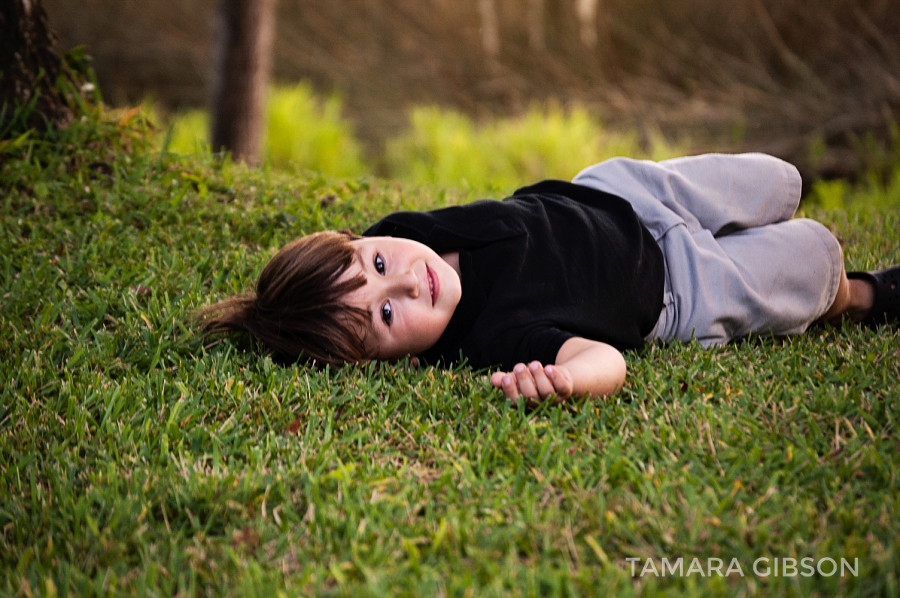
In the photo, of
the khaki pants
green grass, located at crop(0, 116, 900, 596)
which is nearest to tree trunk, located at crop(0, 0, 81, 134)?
green grass, located at crop(0, 116, 900, 596)

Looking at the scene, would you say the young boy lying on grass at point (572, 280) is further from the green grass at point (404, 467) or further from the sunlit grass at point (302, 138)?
the sunlit grass at point (302, 138)

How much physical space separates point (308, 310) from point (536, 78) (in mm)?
8127

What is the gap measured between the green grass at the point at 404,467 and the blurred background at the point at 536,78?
344cm

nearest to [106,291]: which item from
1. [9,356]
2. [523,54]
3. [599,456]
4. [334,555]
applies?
[9,356]

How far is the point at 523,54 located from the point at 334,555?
9207mm

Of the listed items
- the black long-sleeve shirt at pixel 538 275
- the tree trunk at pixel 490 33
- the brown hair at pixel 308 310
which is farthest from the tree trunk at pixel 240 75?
the tree trunk at pixel 490 33

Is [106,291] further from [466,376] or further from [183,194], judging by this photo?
[466,376]

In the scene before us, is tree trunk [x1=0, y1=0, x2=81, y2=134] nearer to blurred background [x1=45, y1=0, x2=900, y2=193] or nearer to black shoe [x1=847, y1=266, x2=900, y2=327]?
blurred background [x1=45, y1=0, x2=900, y2=193]

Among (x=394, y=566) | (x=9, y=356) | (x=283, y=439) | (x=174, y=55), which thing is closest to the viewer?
(x=394, y=566)

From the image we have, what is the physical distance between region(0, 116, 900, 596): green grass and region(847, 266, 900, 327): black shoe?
19 cm

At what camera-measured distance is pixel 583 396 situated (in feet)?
6.41

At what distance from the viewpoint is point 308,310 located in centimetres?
223

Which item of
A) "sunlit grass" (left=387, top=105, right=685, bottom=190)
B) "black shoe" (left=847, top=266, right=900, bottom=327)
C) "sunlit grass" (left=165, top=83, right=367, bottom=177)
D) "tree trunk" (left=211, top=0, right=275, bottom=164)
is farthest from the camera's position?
"sunlit grass" (left=165, top=83, right=367, bottom=177)

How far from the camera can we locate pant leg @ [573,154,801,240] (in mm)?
2611
